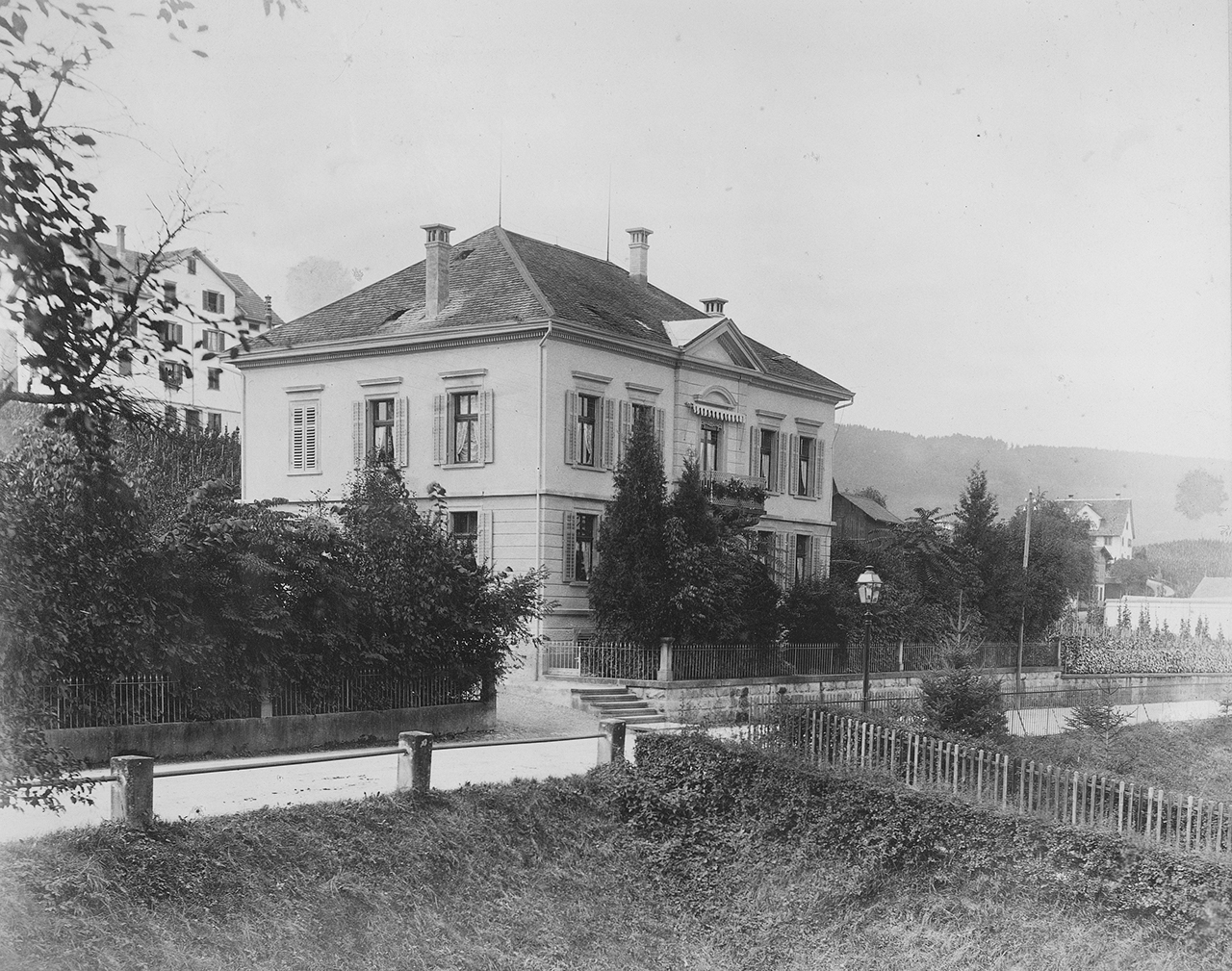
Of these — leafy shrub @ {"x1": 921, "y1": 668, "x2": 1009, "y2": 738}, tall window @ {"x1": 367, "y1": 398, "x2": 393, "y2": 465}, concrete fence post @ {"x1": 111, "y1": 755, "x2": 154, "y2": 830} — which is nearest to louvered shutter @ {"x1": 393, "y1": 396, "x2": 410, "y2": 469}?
tall window @ {"x1": 367, "y1": 398, "x2": 393, "y2": 465}

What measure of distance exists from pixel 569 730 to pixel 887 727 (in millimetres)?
7783

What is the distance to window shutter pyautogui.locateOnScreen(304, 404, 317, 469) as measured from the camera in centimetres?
3250

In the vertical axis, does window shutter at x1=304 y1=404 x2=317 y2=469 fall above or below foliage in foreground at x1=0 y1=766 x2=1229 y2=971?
above

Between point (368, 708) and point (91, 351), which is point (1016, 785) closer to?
point (368, 708)

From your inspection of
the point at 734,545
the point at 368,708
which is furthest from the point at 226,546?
the point at 734,545

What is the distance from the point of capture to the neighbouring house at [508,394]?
29531mm

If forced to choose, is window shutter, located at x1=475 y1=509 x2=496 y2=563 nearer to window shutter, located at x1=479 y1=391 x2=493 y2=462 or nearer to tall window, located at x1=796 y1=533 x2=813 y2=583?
window shutter, located at x1=479 y1=391 x2=493 y2=462

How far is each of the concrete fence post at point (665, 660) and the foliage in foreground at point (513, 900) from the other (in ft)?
30.4

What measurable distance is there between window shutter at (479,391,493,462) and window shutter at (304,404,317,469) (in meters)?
5.26

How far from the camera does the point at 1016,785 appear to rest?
15.0 m

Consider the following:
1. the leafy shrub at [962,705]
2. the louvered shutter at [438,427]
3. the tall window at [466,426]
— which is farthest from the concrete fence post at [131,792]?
the louvered shutter at [438,427]

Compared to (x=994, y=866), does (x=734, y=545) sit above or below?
above

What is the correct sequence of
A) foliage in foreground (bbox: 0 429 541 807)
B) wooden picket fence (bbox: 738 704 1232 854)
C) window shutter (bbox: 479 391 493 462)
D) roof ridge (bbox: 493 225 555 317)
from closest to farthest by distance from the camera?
wooden picket fence (bbox: 738 704 1232 854) < foliage in foreground (bbox: 0 429 541 807) < roof ridge (bbox: 493 225 555 317) < window shutter (bbox: 479 391 493 462)

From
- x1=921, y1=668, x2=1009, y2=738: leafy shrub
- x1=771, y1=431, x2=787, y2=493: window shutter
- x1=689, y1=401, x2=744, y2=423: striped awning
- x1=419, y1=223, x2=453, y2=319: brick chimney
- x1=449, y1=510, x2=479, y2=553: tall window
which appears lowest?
x1=921, y1=668, x2=1009, y2=738: leafy shrub
